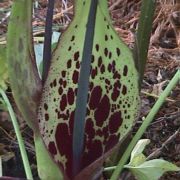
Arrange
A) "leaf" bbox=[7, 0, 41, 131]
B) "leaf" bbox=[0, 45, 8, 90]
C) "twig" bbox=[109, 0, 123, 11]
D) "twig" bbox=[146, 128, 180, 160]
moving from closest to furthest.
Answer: "leaf" bbox=[7, 0, 41, 131]
"leaf" bbox=[0, 45, 8, 90]
"twig" bbox=[146, 128, 180, 160]
"twig" bbox=[109, 0, 123, 11]

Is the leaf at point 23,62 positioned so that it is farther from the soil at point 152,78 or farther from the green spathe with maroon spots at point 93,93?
the soil at point 152,78

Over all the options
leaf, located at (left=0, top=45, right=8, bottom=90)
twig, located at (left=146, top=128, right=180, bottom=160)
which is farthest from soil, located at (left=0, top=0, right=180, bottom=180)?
leaf, located at (left=0, top=45, right=8, bottom=90)

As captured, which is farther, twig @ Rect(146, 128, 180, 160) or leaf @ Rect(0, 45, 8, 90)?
twig @ Rect(146, 128, 180, 160)

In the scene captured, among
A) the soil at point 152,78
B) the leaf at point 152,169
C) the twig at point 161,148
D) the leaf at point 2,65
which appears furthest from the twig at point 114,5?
the leaf at point 152,169

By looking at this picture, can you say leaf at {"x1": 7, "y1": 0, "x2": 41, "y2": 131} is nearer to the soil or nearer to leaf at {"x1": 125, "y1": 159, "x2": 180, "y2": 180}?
leaf at {"x1": 125, "y1": 159, "x2": 180, "y2": 180}

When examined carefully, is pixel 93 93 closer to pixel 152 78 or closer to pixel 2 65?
pixel 2 65

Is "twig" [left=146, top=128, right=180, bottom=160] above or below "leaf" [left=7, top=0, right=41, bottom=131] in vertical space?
below
